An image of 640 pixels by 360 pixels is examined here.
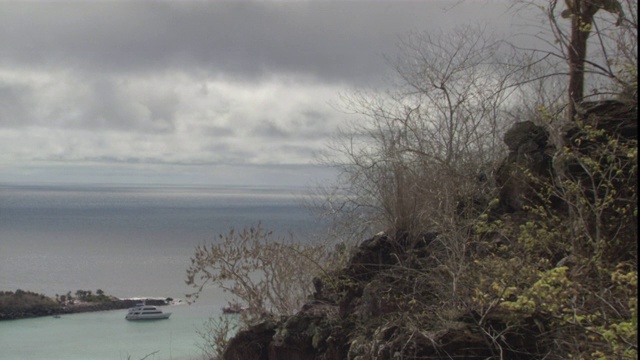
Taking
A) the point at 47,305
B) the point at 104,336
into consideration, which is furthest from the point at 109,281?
the point at 104,336

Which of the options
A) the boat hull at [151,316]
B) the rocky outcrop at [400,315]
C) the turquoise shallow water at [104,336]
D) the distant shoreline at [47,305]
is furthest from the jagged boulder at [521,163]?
the distant shoreline at [47,305]

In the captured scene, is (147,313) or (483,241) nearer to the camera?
(483,241)

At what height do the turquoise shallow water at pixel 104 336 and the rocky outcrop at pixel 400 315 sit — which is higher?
the rocky outcrop at pixel 400 315

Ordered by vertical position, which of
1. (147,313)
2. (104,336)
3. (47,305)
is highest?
(147,313)

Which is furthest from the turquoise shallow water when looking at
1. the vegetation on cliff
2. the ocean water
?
the vegetation on cliff

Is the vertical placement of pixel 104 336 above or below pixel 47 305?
below

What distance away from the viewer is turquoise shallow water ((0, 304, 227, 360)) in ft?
80.8

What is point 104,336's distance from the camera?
29.5 meters

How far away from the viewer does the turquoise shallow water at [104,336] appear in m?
24.6

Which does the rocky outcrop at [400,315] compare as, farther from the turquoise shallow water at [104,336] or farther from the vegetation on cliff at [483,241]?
the turquoise shallow water at [104,336]

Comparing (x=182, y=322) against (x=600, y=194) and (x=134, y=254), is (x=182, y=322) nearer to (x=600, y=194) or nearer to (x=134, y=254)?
(x=600, y=194)

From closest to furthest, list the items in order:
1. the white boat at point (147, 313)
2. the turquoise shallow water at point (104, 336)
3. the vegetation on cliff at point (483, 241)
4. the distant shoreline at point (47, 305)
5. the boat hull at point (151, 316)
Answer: the vegetation on cliff at point (483, 241) < the turquoise shallow water at point (104, 336) < the boat hull at point (151, 316) < the white boat at point (147, 313) < the distant shoreline at point (47, 305)

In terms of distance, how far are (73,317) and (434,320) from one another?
30.6 m

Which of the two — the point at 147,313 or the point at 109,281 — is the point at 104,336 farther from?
the point at 109,281
